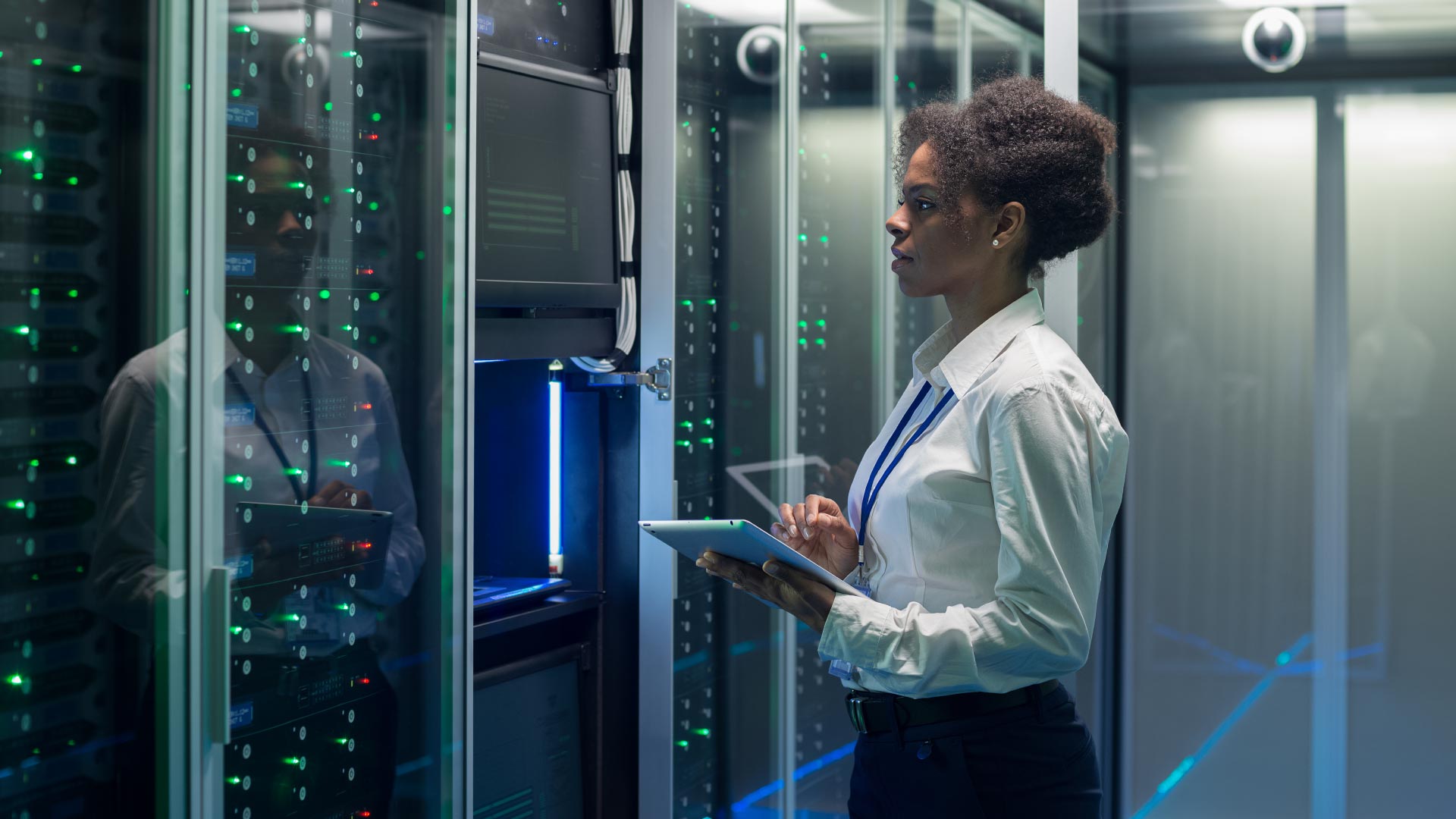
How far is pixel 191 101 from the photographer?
1.53 meters

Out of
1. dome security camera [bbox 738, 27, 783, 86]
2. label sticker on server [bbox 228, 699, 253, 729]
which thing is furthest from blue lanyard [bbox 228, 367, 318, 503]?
dome security camera [bbox 738, 27, 783, 86]

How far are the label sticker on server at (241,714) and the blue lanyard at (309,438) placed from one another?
0.28 meters

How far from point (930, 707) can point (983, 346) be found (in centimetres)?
45

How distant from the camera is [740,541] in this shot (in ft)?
5.04

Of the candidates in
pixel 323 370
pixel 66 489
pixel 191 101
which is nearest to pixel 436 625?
pixel 323 370

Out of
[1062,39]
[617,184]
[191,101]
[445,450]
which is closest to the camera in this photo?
[191,101]

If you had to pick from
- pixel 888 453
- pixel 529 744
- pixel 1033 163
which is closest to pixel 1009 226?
pixel 1033 163

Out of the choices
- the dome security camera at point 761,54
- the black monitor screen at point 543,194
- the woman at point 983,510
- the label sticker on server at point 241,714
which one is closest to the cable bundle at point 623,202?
the black monitor screen at point 543,194

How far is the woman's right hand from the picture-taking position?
1.81 metres

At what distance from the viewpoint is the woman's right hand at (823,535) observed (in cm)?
181

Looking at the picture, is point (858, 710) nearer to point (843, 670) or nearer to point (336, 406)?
point (843, 670)

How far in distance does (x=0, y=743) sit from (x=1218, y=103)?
2756mm

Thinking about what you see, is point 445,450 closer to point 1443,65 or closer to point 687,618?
point 687,618

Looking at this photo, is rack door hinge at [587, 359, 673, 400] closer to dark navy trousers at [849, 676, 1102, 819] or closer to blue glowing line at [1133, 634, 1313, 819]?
dark navy trousers at [849, 676, 1102, 819]
